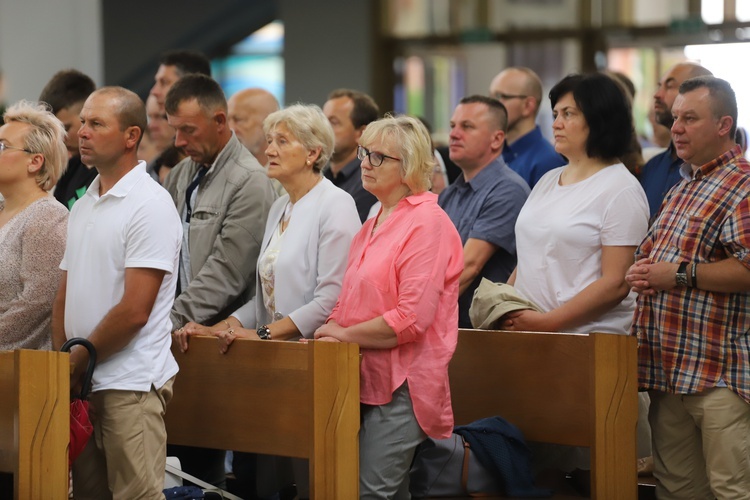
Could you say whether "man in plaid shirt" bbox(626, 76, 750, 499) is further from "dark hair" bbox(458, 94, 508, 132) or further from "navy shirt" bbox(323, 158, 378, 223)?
"navy shirt" bbox(323, 158, 378, 223)

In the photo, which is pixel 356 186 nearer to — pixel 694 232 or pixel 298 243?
pixel 298 243

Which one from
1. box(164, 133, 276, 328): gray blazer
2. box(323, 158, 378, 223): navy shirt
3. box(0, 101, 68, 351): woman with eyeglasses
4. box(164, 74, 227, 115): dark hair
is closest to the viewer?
box(0, 101, 68, 351): woman with eyeglasses

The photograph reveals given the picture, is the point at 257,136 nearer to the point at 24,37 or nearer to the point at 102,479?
the point at 102,479

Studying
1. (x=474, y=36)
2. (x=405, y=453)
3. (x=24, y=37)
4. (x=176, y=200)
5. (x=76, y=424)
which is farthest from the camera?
(x=474, y=36)

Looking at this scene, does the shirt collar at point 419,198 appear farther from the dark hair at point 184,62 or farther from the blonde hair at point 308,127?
the dark hair at point 184,62

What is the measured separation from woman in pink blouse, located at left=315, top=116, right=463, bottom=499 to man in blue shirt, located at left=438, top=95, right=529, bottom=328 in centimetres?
79

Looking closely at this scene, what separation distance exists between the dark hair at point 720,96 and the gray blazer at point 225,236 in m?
1.55

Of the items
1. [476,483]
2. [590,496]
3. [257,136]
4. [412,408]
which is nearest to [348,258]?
[412,408]

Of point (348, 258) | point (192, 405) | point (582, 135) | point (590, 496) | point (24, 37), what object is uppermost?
point (24, 37)

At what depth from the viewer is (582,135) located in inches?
151

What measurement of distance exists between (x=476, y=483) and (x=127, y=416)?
112 centimetres

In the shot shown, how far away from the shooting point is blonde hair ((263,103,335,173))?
3930mm

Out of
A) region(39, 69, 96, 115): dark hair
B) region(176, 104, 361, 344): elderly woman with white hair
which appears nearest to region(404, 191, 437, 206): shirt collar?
region(176, 104, 361, 344): elderly woman with white hair

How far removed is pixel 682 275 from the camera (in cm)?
336
